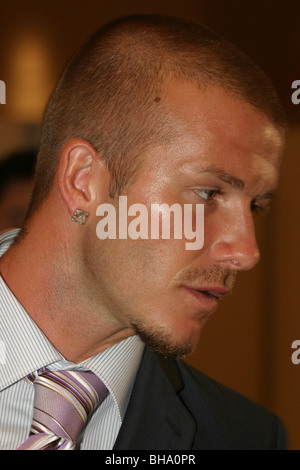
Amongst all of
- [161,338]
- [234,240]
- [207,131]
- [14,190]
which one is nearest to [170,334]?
[161,338]

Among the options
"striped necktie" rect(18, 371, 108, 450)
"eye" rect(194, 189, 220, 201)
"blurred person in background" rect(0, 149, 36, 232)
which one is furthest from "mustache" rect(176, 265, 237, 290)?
"blurred person in background" rect(0, 149, 36, 232)

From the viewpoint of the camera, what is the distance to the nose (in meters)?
0.92

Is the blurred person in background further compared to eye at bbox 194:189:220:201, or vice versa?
the blurred person in background

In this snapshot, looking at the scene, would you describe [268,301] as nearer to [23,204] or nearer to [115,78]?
[23,204]

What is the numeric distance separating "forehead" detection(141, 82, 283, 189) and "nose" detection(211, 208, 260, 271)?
72mm

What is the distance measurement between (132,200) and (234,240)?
0.54 ft

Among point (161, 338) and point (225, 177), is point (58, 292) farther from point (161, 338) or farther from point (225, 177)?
point (225, 177)

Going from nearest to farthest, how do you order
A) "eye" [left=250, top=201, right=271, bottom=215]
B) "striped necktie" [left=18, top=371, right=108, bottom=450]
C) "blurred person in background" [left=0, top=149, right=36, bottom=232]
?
"striped necktie" [left=18, top=371, right=108, bottom=450] < "eye" [left=250, top=201, right=271, bottom=215] < "blurred person in background" [left=0, top=149, right=36, bottom=232]

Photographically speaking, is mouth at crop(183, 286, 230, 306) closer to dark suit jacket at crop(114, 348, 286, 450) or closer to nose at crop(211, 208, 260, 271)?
nose at crop(211, 208, 260, 271)

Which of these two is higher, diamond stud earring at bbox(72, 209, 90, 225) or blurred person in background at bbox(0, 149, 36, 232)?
blurred person in background at bbox(0, 149, 36, 232)

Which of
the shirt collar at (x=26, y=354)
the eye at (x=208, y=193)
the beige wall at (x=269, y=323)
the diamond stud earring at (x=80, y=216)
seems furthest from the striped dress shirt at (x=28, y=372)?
the beige wall at (x=269, y=323)

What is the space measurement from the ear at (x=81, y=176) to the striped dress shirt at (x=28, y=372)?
0.15m

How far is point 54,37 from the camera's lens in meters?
1.66

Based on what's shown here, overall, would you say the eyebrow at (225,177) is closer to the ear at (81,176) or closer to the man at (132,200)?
the man at (132,200)
